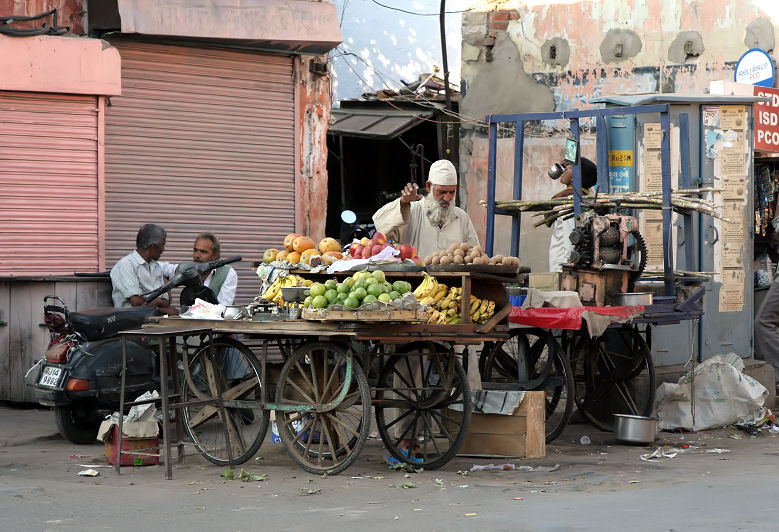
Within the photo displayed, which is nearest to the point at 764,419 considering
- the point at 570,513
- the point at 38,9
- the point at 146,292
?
the point at 570,513

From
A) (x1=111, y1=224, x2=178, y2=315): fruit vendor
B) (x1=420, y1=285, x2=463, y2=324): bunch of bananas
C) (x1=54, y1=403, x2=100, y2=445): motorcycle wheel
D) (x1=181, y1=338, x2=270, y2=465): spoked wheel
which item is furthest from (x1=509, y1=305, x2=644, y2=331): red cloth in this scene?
(x1=54, y1=403, x2=100, y2=445): motorcycle wheel

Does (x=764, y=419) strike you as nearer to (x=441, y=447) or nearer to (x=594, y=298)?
(x=594, y=298)

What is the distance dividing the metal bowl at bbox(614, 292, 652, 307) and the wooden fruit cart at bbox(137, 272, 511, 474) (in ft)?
5.20

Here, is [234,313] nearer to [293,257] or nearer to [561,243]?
[293,257]

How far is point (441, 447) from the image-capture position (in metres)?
8.20

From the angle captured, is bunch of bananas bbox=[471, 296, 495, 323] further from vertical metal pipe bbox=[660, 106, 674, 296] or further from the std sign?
the std sign

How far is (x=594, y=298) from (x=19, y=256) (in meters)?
5.09

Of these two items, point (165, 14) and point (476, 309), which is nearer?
point (476, 309)

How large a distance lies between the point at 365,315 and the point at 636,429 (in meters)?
3.09

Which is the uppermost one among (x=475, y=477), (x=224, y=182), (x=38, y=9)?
(x=38, y=9)

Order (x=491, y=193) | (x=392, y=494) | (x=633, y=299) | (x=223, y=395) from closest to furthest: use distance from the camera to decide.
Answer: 1. (x=392, y=494)
2. (x=223, y=395)
3. (x=633, y=299)
4. (x=491, y=193)

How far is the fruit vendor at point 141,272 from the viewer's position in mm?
9570

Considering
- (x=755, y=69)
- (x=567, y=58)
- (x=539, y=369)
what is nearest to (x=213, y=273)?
(x=539, y=369)

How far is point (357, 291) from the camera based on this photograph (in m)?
7.11
